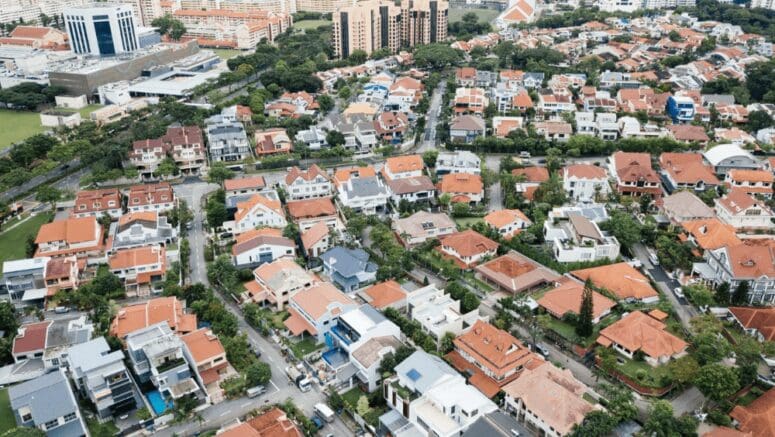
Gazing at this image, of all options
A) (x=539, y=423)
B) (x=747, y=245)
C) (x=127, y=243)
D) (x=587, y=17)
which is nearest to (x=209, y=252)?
(x=127, y=243)

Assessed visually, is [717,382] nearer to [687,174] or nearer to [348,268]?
[348,268]

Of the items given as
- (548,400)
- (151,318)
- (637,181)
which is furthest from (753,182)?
(151,318)

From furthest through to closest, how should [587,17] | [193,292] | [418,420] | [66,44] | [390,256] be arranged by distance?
[587,17] < [66,44] < [390,256] < [193,292] < [418,420]

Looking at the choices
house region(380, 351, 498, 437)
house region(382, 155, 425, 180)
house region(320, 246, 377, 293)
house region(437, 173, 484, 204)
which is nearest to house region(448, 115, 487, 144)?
house region(382, 155, 425, 180)

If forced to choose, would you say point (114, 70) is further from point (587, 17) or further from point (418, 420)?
point (587, 17)

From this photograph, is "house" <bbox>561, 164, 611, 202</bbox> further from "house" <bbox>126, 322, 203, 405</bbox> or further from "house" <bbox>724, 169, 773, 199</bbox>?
"house" <bbox>126, 322, 203, 405</bbox>

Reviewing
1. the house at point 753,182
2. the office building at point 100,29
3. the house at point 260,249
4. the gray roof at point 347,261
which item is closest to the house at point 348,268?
the gray roof at point 347,261

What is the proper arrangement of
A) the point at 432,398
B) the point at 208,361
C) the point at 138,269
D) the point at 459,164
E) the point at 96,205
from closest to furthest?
the point at 432,398, the point at 208,361, the point at 138,269, the point at 96,205, the point at 459,164
